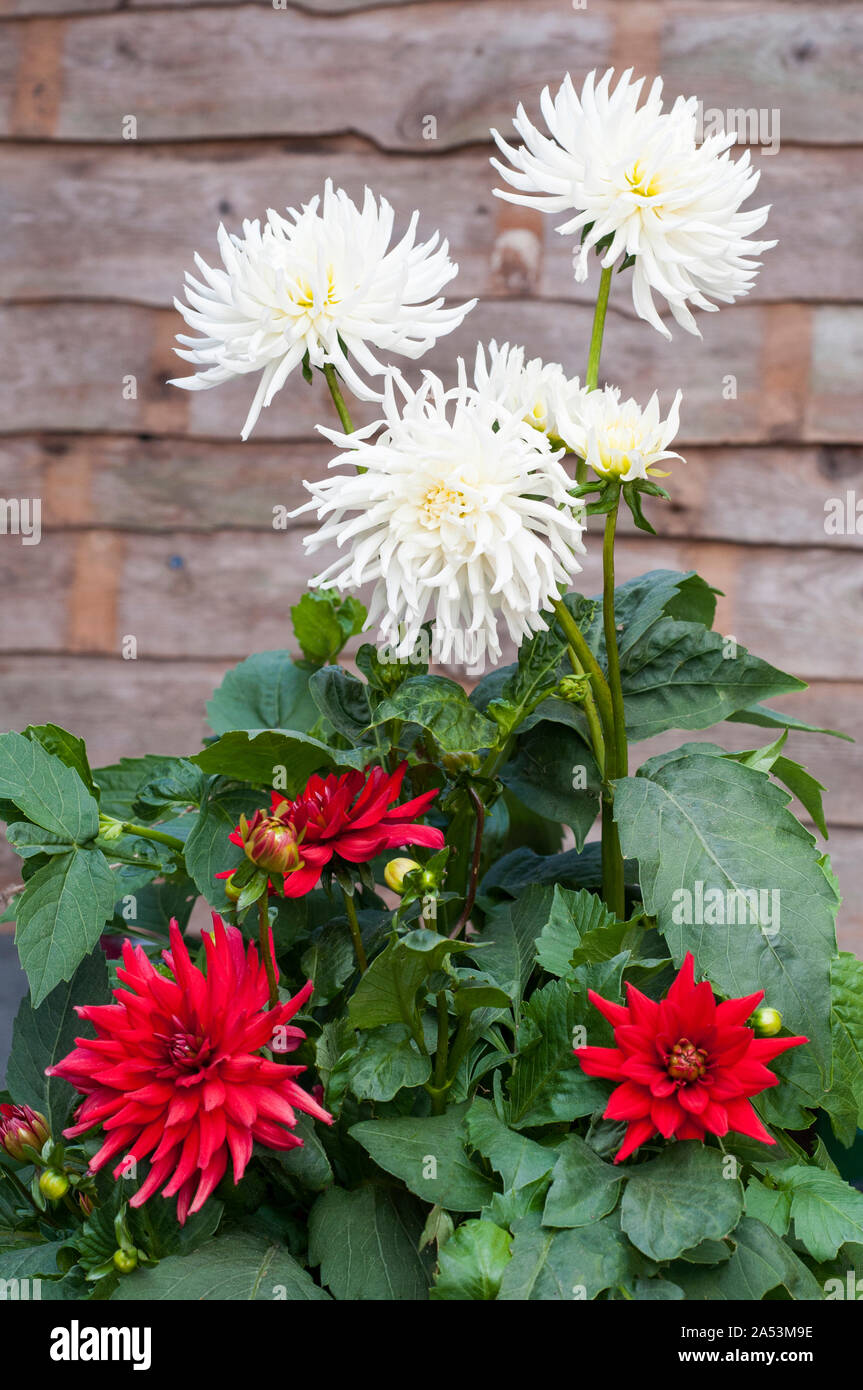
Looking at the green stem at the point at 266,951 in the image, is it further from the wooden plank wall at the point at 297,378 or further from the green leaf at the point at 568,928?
the wooden plank wall at the point at 297,378

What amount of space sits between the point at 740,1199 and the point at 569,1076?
0.07 meters

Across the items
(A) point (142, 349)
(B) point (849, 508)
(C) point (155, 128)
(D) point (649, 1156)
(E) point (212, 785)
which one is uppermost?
(C) point (155, 128)

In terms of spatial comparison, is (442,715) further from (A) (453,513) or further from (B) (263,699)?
(B) (263,699)

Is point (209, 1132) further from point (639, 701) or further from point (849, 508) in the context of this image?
point (849, 508)

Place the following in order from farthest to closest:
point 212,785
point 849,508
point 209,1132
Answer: point 849,508 → point 212,785 → point 209,1132

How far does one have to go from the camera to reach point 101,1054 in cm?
36

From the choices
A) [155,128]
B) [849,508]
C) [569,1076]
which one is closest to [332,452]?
[155,128]

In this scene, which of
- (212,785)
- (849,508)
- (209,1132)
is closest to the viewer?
(209,1132)

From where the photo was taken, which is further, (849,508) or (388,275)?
(849,508)

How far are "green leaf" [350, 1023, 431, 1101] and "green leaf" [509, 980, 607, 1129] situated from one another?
0.13 ft

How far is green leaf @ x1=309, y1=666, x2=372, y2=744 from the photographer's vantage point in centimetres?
47

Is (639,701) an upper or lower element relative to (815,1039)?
upper

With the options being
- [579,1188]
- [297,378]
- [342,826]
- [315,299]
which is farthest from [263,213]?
[579,1188]

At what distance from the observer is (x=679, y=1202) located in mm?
365
